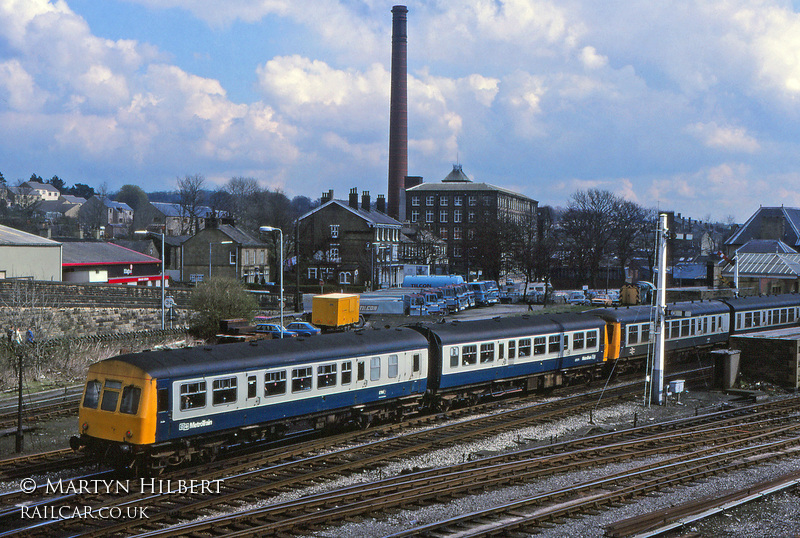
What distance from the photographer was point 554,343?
1094 inches

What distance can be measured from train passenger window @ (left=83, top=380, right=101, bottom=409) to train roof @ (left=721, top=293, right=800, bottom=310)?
109ft

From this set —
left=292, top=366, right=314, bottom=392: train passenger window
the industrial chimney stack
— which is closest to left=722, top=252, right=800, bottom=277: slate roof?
the industrial chimney stack

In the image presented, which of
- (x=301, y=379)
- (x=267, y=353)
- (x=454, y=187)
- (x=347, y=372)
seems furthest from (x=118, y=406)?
(x=454, y=187)

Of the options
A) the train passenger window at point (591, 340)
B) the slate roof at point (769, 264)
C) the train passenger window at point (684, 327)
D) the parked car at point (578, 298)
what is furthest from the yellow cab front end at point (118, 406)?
the slate roof at point (769, 264)

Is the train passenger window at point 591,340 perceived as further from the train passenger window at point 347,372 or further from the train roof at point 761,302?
the train roof at point 761,302

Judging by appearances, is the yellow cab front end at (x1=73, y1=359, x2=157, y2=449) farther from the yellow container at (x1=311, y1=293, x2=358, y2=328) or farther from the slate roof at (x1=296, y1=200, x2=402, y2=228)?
the slate roof at (x1=296, y1=200, x2=402, y2=228)

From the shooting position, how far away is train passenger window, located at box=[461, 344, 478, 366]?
24206 millimetres

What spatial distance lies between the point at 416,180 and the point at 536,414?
96.9 meters

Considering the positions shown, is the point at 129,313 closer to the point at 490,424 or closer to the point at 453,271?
the point at 490,424

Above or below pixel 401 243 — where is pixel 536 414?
below

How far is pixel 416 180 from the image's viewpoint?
119 meters

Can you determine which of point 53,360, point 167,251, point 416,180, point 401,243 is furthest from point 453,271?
point 53,360

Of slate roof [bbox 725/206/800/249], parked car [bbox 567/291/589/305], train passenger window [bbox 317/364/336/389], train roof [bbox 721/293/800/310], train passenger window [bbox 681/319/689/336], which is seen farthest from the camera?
slate roof [bbox 725/206/800/249]

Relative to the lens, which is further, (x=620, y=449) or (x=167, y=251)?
(x=167, y=251)
